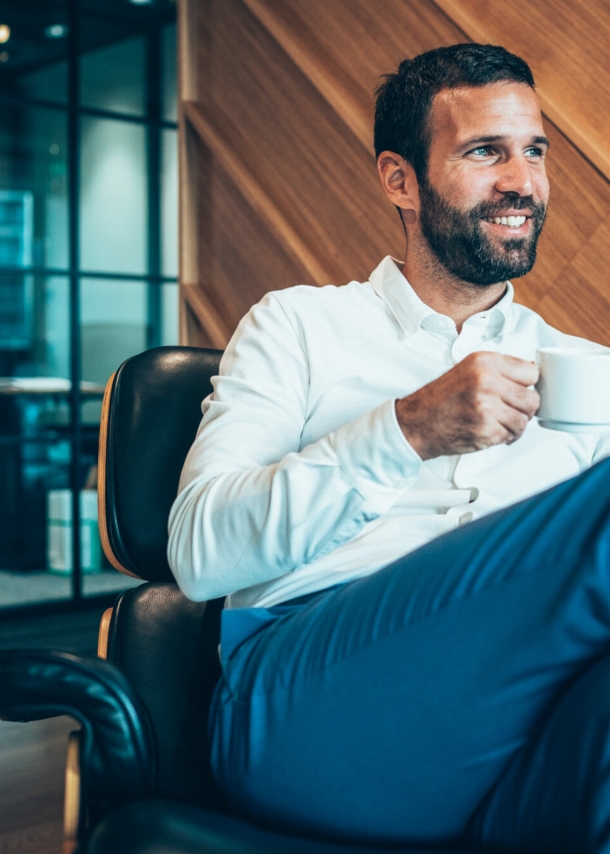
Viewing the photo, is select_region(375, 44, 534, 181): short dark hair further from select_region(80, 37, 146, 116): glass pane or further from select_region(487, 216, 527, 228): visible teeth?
select_region(80, 37, 146, 116): glass pane

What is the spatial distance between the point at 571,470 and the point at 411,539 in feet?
0.90

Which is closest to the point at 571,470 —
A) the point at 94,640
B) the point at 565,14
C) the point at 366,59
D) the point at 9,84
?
the point at 565,14

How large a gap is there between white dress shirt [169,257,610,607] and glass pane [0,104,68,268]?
9.52 ft

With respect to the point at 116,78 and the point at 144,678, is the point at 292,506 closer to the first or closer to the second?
the point at 144,678

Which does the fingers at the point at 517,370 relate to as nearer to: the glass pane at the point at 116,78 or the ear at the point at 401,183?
the ear at the point at 401,183

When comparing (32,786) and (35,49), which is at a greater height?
(35,49)

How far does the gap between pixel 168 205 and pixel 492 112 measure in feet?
10.5

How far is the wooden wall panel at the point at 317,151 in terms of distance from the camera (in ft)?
5.25

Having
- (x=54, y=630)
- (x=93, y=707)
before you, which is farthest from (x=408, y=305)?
(x=54, y=630)

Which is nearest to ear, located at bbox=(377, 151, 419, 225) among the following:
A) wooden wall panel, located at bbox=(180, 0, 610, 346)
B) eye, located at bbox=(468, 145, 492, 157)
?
eye, located at bbox=(468, 145, 492, 157)

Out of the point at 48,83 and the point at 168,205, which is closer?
the point at 48,83

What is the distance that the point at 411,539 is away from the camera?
108 centimetres

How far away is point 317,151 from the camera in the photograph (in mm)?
2215

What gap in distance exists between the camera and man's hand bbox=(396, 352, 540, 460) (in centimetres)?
81
